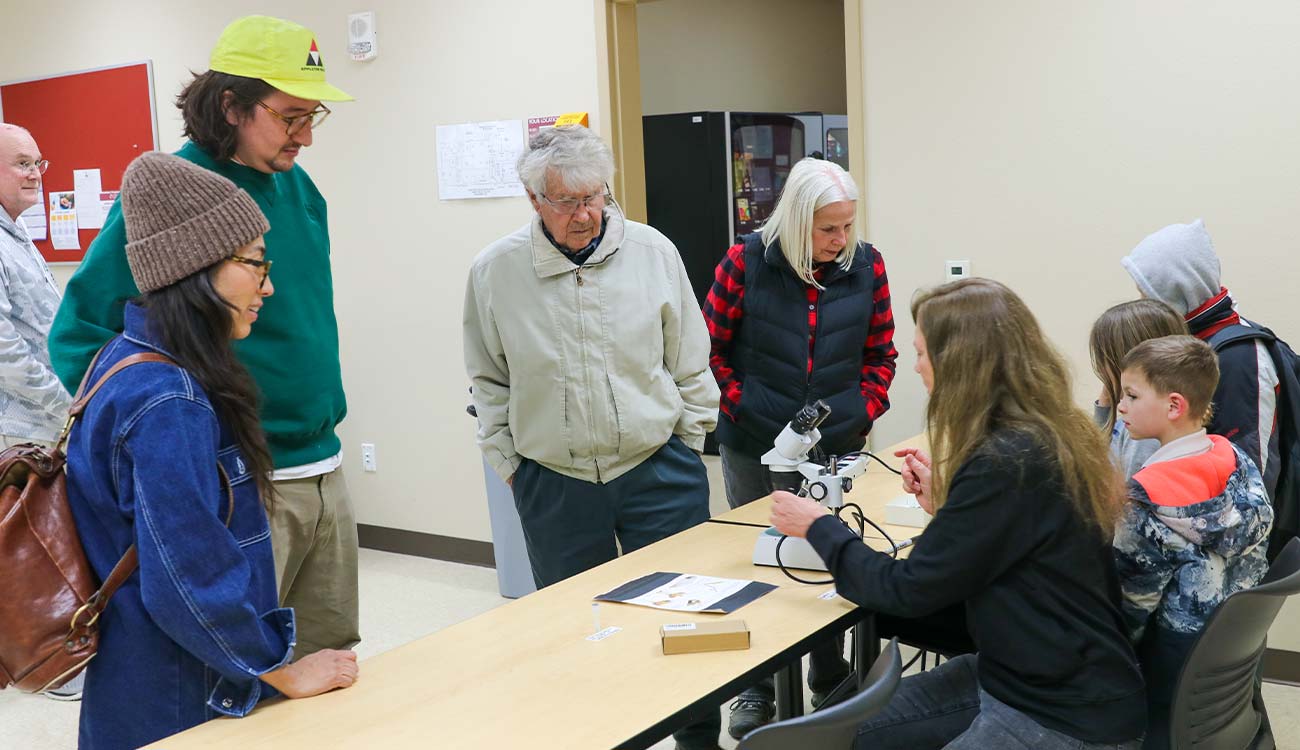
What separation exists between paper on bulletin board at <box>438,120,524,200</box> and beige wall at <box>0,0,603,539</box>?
1.7 inches

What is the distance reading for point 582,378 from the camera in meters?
2.62

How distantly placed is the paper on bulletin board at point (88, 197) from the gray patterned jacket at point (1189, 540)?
5.38 m

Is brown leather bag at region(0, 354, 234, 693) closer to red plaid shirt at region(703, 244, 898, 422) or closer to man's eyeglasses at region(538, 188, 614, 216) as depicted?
man's eyeglasses at region(538, 188, 614, 216)

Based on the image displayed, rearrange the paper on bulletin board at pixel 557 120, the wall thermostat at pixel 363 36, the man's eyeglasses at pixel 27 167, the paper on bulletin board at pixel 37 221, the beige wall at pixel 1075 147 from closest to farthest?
the beige wall at pixel 1075 147 → the man's eyeglasses at pixel 27 167 → the paper on bulletin board at pixel 557 120 → the wall thermostat at pixel 363 36 → the paper on bulletin board at pixel 37 221

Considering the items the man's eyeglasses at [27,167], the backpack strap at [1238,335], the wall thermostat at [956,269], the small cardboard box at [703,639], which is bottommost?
the small cardboard box at [703,639]

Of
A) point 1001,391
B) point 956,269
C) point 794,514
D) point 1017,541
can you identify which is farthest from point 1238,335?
point 956,269

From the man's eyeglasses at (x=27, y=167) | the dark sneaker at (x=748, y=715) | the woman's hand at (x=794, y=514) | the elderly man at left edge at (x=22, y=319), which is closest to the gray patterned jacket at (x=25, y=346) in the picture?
the elderly man at left edge at (x=22, y=319)

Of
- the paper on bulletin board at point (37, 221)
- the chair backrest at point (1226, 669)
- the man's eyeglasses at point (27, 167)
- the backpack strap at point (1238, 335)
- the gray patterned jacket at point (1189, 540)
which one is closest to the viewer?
the chair backrest at point (1226, 669)

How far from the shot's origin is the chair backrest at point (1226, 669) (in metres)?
1.77

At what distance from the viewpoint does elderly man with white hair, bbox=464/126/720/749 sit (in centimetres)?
261

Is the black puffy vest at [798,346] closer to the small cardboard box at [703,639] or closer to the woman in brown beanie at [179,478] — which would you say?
the small cardboard box at [703,639]

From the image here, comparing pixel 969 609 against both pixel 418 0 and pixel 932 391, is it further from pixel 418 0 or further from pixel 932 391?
pixel 418 0

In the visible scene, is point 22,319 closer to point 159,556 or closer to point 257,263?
point 257,263

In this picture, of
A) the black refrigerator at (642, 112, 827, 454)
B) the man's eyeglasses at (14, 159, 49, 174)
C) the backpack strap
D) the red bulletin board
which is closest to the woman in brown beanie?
the backpack strap
